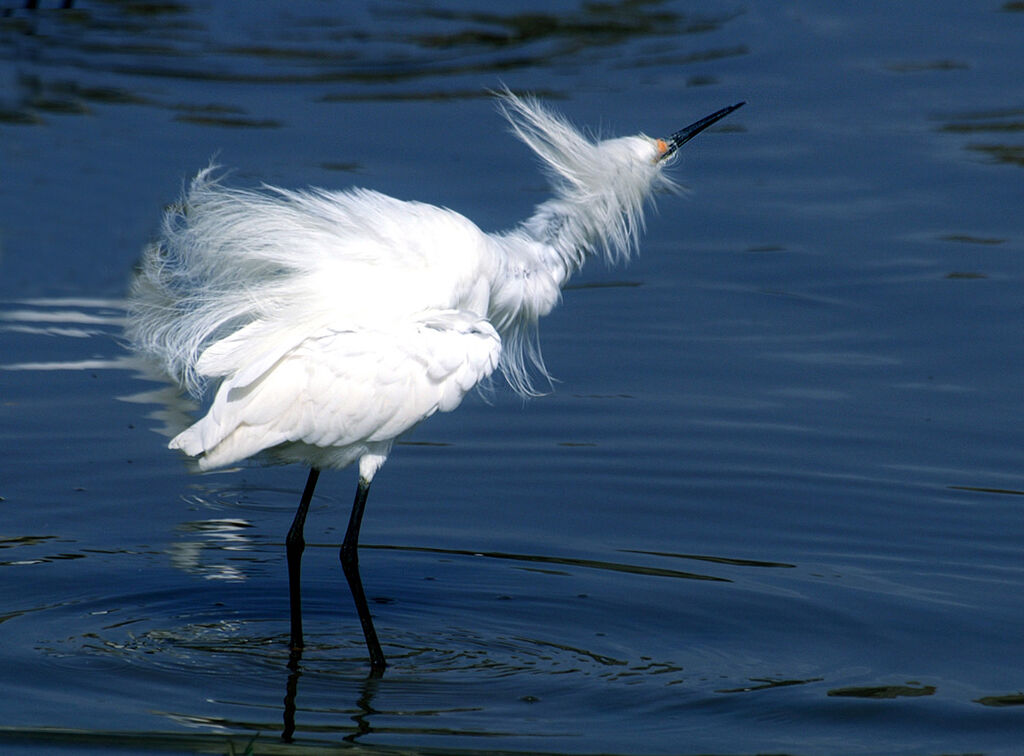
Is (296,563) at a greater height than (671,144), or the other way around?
(671,144)

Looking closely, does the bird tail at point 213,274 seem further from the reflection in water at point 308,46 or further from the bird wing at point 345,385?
the reflection in water at point 308,46

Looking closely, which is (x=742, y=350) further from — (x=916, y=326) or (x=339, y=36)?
(x=339, y=36)

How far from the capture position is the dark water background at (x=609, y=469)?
551cm

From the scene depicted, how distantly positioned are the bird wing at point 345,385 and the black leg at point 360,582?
0.36 meters

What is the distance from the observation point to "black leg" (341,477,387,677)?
583 centimetres

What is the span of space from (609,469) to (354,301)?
2464 mm

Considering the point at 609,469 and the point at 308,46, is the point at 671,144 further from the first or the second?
the point at 308,46

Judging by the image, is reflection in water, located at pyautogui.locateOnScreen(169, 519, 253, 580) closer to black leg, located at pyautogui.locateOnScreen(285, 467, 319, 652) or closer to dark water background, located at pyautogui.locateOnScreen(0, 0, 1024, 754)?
dark water background, located at pyautogui.locateOnScreen(0, 0, 1024, 754)

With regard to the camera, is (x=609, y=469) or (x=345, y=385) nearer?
(x=345, y=385)

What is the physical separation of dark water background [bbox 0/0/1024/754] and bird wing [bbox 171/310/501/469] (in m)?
0.82

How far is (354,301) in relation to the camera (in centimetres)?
577

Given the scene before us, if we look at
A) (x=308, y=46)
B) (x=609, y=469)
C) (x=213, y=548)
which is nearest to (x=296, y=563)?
(x=213, y=548)

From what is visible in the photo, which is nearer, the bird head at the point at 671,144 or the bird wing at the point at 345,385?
the bird wing at the point at 345,385

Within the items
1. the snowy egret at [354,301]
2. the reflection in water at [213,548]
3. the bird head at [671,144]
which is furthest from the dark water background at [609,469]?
the bird head at [671,144]
